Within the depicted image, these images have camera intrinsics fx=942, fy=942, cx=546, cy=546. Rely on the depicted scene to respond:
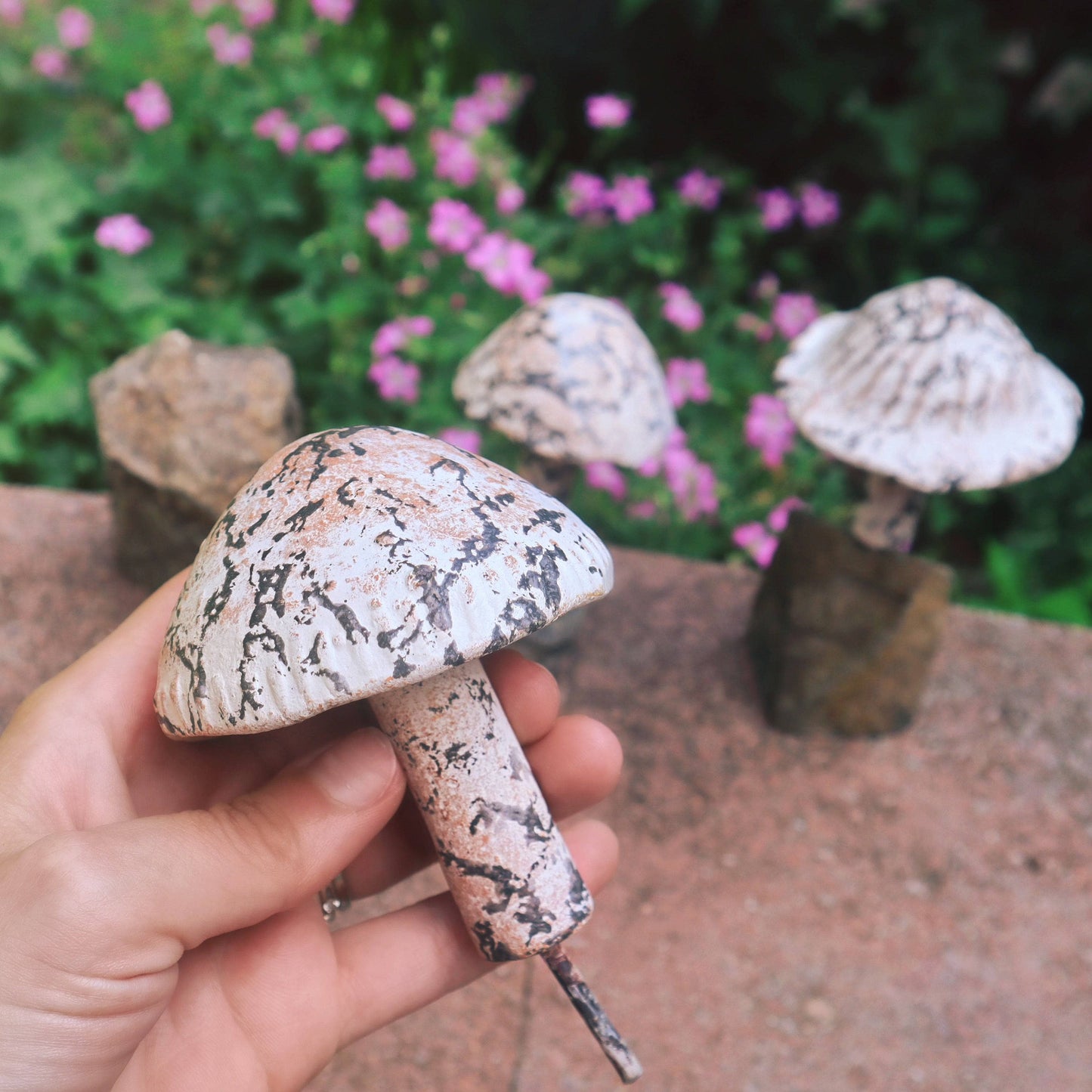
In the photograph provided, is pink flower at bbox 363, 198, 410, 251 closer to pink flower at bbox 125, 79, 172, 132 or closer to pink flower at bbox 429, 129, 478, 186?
pink flower at bbox 429, 129, 478, 186

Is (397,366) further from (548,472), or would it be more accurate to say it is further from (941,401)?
(941,401)

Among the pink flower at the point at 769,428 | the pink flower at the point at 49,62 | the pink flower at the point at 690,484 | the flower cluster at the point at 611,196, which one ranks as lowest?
the pink flower at the point at 690,484

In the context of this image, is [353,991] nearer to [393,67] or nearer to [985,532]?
[985,532]

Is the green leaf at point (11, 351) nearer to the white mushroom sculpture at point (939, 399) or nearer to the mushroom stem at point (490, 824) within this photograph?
the mushroom stem at point (490, 824)

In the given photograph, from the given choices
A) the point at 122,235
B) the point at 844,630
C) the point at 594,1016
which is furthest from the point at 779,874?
the point at 122,235

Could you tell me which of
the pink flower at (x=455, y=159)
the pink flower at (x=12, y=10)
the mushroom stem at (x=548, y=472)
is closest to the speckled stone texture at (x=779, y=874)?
the mushroom stem at (x=548, y=472)

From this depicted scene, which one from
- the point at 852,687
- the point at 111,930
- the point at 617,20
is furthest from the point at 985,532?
the point at 111,930
